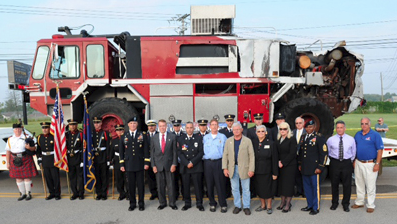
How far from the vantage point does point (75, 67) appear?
708 cm

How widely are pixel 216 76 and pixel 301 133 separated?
2580mm

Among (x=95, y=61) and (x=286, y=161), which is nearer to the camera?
(x=286, y=161)

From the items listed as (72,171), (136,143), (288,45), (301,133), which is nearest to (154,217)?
(136,143)

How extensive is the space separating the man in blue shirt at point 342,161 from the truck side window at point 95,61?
530 cm

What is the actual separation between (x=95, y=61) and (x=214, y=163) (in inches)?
158

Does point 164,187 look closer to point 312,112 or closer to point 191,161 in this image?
point 191,161

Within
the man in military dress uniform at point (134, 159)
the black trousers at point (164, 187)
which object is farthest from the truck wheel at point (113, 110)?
the black trousers at point (164, 187)

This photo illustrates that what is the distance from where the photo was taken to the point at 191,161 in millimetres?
5215

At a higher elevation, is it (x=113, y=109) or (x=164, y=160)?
(x=113, y=109)

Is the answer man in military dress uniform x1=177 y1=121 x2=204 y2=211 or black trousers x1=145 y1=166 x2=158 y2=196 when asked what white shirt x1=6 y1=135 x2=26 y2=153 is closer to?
black trousers x1=145 y1=166 x2=158 y2=196

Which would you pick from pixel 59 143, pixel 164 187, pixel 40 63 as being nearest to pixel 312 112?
pixel 164 187

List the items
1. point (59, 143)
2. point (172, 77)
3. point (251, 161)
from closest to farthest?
point (251, 161)
point (59, 143)
point (172, 77)

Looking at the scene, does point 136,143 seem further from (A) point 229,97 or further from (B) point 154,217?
(A) point 229,97

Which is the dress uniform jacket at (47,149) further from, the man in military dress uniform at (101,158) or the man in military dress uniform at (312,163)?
the man in military dress uniform at (312,163)
